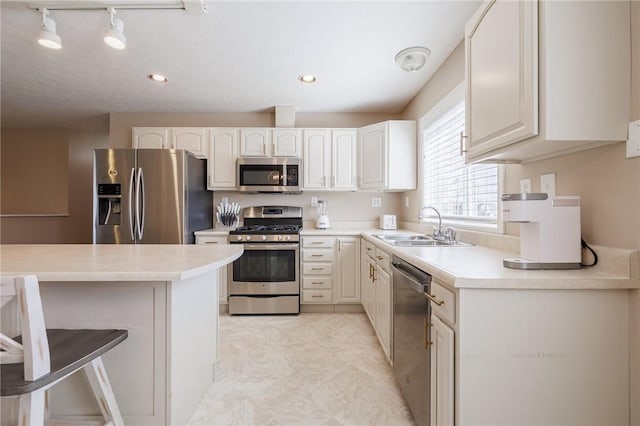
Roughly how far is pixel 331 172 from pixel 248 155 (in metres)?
1.03

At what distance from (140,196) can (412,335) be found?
2.87m

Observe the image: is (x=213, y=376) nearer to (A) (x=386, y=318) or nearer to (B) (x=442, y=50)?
(A) (x=386, y=318)

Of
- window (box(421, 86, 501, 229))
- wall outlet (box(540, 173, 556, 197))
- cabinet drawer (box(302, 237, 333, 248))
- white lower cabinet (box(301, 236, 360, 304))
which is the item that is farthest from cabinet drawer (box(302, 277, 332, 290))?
wall outlet (box(540, 173, 556, 197))

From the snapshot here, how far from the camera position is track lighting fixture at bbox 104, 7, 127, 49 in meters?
1.69

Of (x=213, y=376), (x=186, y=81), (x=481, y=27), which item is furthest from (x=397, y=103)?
(x=213, y=376)

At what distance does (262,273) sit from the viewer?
302cm

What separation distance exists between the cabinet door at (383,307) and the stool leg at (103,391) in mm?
1496

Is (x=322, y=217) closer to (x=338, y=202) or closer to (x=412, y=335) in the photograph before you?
(x=338, y=202)

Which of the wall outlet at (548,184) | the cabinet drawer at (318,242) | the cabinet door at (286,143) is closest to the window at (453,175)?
the wall outlet at (548,184)

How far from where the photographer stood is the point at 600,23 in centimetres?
96

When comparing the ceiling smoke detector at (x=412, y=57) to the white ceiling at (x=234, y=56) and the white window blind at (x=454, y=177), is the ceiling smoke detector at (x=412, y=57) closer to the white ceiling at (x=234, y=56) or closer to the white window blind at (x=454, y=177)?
the white ceiling at (x=234, y=56)

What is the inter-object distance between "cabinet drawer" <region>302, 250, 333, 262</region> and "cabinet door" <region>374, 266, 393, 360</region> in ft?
2.72

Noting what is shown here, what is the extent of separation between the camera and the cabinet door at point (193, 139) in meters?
3.37

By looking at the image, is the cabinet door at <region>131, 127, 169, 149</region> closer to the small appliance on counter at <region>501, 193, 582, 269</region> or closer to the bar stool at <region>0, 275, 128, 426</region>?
the bar stool at <region>0, 275, 128, 426</region>
